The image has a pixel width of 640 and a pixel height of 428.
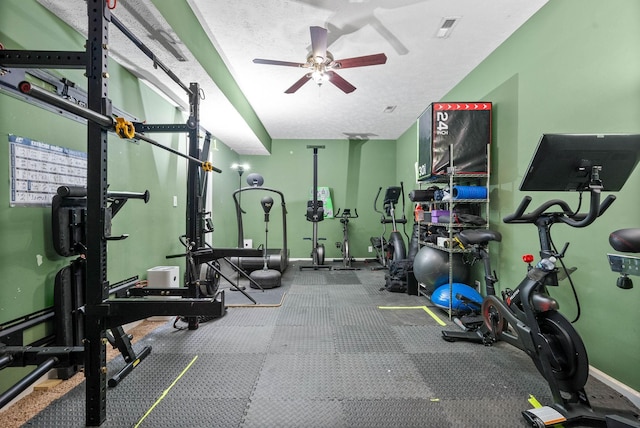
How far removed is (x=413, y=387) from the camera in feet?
5.56

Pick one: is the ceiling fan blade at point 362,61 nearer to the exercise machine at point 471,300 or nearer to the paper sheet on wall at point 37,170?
the exercise machine at point 471,300

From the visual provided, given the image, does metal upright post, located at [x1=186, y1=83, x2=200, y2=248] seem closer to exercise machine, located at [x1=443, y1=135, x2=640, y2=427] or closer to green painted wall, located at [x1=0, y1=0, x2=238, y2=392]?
green painted wall, located at [x1=0, y1=0, x2=238, y2=392]

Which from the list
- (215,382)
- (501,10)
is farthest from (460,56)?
(215,382)

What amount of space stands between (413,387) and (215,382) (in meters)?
1.33

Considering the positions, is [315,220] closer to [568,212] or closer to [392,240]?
[392,240]

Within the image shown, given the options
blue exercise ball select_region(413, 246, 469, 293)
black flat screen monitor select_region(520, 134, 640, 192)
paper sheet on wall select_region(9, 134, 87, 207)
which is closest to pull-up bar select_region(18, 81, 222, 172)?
paper sheet on wall select_region(9, 134, 87, 207)

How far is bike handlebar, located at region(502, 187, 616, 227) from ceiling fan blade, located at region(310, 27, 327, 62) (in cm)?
208

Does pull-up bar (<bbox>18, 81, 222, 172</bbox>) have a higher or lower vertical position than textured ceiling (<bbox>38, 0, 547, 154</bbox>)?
lower

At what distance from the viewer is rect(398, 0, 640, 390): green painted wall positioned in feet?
5.36

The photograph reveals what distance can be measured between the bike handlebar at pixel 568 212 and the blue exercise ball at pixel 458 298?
1465 mm

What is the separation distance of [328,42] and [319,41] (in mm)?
468

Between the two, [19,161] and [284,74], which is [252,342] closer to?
[19,161]

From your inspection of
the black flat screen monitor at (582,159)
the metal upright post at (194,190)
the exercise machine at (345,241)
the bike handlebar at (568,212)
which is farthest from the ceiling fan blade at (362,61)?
the exercise machine at (345,241)

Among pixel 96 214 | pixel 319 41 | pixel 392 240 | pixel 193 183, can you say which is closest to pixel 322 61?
pixel 319 41
